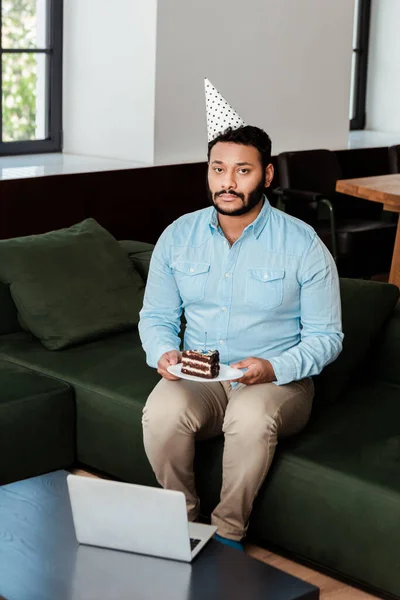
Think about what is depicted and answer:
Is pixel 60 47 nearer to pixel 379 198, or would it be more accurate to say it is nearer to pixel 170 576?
pixel 379 198

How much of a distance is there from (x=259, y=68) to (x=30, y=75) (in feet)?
3.84

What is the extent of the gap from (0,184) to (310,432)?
2.12 meters

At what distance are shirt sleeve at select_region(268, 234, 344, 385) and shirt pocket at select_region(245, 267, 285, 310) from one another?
0.20 ft

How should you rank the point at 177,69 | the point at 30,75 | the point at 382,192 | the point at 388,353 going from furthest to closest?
the point at 30,75 → the point at 177,69 → the point at 382,192 → the point at 388,353

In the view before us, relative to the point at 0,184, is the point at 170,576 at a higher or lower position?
lower

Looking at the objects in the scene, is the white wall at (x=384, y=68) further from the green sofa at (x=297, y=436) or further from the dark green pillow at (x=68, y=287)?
the green sofa at (x=297, y=436)

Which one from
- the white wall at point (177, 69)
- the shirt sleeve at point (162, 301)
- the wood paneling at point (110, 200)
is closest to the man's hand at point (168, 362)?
the shirt sleeve at point (162, 301)

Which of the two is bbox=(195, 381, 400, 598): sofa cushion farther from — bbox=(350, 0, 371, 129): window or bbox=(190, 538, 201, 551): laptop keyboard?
bbox=(350, 0, 371, 129): window

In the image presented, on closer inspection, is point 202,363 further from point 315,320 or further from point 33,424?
point 33,424

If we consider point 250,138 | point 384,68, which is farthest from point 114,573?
point 384,68

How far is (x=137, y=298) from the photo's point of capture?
12.2 feet

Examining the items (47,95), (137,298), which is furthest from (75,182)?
(137,298)

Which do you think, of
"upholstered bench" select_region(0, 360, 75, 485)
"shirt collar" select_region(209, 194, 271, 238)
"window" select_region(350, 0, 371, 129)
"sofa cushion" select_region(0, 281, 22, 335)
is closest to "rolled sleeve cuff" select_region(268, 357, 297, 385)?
"shirt collar" select_region(209, 194, 271, 238)

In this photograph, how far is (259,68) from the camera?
540 centimetres
